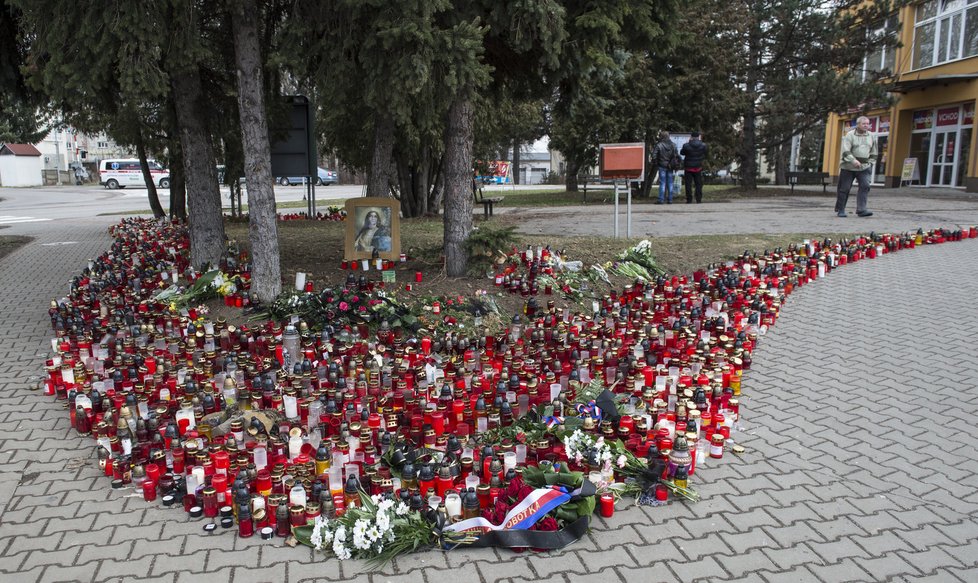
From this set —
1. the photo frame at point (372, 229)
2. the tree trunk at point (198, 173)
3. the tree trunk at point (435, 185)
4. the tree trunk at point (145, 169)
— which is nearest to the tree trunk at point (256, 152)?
the tree trunk at point (198, 173)

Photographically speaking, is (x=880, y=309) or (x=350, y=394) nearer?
(x=350, y=394)

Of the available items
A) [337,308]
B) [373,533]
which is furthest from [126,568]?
[337,308]

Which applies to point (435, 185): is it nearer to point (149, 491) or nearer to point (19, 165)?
point (149, 491)

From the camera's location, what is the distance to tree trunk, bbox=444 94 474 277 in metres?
7.86

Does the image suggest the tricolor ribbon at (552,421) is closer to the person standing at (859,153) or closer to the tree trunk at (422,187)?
the person standing at (859,153)

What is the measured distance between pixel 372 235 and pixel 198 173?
2209 millimetres

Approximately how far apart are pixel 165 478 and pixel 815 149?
169 ft

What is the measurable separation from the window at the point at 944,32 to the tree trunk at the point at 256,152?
25585mm

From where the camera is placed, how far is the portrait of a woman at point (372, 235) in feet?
28.7

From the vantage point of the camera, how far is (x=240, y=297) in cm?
729

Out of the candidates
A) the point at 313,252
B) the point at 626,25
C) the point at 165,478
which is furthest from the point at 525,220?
the point at 165,478

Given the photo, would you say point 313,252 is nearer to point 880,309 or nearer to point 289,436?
point 289,436

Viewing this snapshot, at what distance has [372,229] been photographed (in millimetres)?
8766

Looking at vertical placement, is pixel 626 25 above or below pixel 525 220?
above
